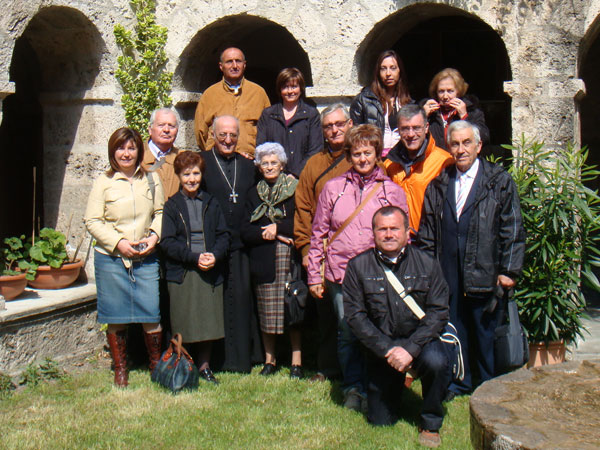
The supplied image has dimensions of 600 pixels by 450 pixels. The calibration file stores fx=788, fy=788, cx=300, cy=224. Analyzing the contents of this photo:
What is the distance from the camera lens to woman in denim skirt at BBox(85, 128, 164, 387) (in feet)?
15.9

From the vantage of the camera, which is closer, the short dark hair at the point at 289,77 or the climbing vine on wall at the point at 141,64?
the short dark hair at the point at 289,77

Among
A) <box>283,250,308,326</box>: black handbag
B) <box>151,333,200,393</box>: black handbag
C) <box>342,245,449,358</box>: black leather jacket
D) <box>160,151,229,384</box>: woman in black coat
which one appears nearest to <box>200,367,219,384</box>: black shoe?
<box>160,151,229,384</box>: woman in black coat

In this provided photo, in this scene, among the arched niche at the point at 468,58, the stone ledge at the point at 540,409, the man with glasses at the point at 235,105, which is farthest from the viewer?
the arched niche at the point at 468,58

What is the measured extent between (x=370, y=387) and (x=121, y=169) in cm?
204

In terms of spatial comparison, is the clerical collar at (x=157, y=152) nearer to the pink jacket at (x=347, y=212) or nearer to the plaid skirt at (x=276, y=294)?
the plaid skirt at (x=276, y=294)

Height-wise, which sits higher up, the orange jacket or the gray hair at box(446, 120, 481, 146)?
the gray hair at box(446, 120, 481, 146)

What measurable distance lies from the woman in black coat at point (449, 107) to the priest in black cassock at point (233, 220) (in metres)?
1.20

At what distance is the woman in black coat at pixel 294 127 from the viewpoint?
5.18 metres

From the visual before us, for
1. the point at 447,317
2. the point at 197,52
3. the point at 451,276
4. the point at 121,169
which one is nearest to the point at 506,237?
the point at 451,276

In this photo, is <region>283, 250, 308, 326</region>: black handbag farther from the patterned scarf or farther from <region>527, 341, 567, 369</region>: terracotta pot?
<region>527, 341, 567, 369</region>: terracotta pot

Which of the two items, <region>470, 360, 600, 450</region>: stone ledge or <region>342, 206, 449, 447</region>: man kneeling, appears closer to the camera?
<region>470, 360, 600, 450</region>: stone ledge

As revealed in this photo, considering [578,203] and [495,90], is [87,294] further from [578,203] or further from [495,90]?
[495,90]

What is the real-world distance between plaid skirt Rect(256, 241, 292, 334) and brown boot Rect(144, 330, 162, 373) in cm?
68

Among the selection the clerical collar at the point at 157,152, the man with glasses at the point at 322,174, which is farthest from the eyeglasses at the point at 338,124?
the clerical collar at the point at 157,152
